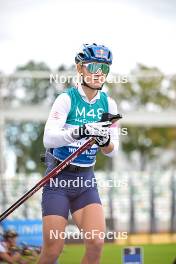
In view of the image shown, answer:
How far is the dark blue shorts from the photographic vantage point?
8.48ft

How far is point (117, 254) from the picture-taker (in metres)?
3.36

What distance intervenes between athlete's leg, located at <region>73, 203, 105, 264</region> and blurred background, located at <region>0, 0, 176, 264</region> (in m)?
0.53

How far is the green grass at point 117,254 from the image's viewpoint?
10.5ft

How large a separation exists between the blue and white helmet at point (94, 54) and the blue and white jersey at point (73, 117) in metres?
0.13

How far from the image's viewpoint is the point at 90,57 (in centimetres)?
274

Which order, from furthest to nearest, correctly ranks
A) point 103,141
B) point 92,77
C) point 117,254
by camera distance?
point 117,254, point 92,77, point 103,141

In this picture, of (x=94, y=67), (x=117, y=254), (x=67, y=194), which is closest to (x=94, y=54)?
(x=94, y=67)

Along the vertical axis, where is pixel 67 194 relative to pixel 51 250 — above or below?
above

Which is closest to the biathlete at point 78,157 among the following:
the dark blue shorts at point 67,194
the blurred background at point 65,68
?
the dark blue shorts at point 67,194

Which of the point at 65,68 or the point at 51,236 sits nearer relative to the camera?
the point at 51,236

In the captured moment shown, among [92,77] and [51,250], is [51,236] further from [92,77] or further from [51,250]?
[92,77]

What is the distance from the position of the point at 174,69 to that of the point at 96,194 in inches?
53.2

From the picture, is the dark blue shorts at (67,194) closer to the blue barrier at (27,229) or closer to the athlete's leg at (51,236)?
the athlete's leg at (51,236)

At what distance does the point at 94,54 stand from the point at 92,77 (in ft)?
0.30
